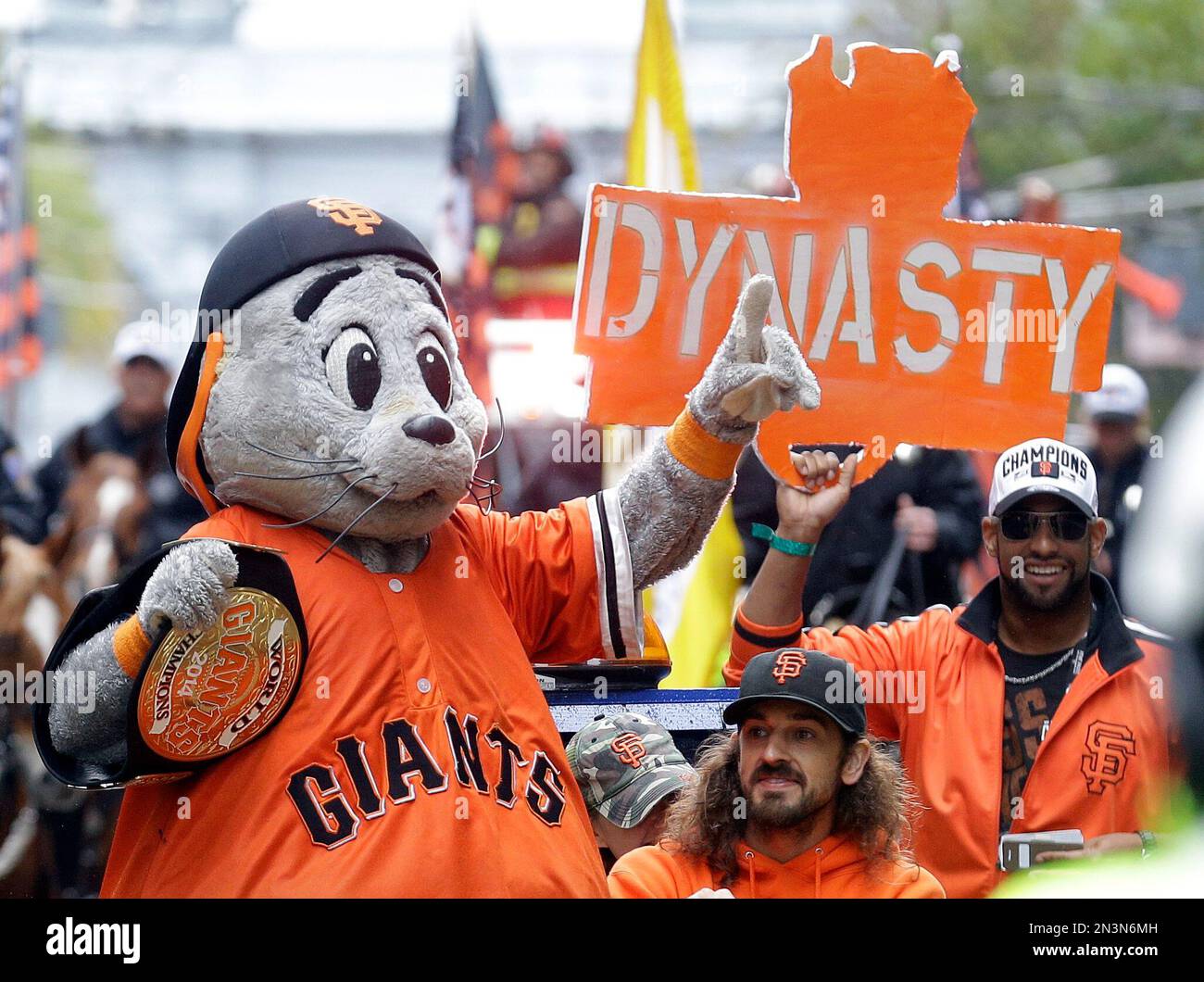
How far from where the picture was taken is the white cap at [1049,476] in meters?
4.10

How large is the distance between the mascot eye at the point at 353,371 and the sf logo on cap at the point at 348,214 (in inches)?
8.9

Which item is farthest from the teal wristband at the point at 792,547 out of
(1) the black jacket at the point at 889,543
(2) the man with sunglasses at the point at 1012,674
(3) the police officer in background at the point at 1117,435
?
(3) the police officer in background at the point at 1117,435

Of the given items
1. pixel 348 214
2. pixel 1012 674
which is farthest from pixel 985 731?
pixel 348 214

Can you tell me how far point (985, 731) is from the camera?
157 inches

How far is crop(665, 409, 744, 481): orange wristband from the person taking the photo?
338 centimetres

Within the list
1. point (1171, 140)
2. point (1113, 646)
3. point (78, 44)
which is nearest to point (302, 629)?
point (1113, 646)

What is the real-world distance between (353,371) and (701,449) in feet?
2.16

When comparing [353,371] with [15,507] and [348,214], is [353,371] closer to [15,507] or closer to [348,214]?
[348,214]

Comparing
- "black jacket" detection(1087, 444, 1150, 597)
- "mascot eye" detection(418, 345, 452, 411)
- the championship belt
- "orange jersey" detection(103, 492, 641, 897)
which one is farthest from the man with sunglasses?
"black jacket" detection(1087, 444, 1150, 597)

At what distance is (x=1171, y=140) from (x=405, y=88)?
47.1ft

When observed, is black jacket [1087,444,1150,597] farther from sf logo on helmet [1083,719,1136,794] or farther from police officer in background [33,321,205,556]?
police officer in background [33,321,205,556]

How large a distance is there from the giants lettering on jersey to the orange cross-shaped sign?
105 cm
